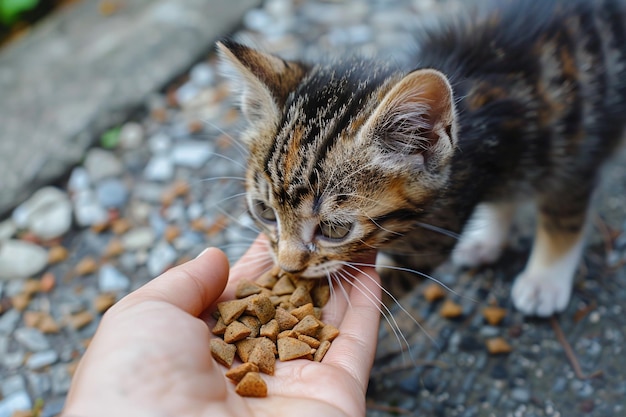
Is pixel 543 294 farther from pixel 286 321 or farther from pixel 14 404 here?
pixel 14 404

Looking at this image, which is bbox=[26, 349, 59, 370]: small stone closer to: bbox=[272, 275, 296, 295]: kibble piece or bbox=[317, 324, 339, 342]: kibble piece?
bbox=[272, 275, 296, 295]: kibble piece

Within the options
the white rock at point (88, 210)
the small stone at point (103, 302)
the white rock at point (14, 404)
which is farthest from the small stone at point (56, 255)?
the white rock at point (14, 404)

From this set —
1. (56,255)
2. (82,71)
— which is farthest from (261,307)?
(82,71)

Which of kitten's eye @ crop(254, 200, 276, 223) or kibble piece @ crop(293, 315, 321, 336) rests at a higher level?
kitten's eye @ crop(254, 200, 276, 223)

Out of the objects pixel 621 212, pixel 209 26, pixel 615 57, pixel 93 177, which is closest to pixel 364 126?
pixel 615 57

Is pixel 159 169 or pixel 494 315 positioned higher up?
pixel 159 169

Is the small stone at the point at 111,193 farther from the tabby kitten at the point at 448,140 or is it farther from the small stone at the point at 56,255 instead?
the tabby kitten at the point at 448,140

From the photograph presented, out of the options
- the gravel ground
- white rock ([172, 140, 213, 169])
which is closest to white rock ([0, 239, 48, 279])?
the gravel ground
